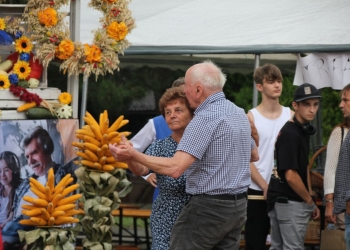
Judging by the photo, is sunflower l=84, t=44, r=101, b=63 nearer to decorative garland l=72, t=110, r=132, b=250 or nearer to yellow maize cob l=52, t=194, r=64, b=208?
decorative garland l=72, t=110, r=132, b=250

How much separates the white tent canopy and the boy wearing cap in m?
1.56

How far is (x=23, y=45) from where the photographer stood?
6.26 metres

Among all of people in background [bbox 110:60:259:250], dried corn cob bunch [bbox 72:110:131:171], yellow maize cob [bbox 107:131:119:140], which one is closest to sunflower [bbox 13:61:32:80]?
dried corn cob bunch [bbox 72:110:131:171]

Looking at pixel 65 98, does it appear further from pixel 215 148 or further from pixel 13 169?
pixel 215 148

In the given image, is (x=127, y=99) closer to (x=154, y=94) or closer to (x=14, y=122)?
(x=154, y=94)

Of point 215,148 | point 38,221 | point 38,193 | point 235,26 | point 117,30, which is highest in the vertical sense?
point 235,26

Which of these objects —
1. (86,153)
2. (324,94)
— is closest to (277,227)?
(86,153)

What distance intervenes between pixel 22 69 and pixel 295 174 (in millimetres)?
2318

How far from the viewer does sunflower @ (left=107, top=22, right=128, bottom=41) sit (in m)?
6.28

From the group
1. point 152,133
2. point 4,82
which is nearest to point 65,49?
point 4,82

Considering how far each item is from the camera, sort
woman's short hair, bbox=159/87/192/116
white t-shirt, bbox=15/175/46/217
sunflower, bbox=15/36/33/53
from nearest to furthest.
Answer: woman's short hair, bbox=159/87/192/116, white t-shirt, bbox=15/175/46/217, sunflower, bbox=15/36/33/53

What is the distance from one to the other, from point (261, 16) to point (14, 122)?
10.5 feet

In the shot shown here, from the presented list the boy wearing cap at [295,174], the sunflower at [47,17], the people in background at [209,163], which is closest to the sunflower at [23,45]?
the sunflower at [47,17]

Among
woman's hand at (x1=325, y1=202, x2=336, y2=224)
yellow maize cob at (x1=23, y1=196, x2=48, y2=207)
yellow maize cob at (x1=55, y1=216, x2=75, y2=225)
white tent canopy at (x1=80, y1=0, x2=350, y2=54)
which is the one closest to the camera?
yellow maize cob at (x1=23, y1=196, x2=48, y2=207)
